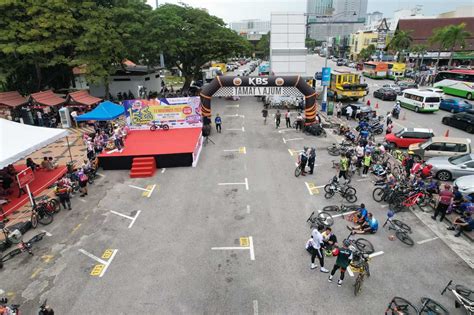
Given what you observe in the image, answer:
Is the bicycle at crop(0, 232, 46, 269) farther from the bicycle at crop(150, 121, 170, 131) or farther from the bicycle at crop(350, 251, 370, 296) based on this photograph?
the bicycle at crop(150, 121, 170, 131)

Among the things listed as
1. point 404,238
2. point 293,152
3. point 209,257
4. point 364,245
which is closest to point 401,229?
point 404,238

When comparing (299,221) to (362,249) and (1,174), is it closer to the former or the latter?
(362,249)

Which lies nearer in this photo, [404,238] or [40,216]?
[404,238]

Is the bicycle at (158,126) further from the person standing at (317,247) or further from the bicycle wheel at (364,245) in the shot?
the bicycle wheel at (364,245)

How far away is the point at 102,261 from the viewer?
1109 cm

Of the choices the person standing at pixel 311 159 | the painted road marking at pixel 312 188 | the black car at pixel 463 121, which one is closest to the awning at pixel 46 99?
the person standing at pixel 311 159

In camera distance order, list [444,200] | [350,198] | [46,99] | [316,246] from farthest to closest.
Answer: [46,99] < [350,198] < [444,200] < [316,246]

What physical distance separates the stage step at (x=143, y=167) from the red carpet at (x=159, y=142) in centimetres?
60

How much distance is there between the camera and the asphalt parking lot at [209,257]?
9.23 meters

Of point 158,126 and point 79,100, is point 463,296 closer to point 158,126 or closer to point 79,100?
point 158,126

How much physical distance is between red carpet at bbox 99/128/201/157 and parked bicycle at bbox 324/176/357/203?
9.04 meters

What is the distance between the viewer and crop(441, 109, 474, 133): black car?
988 inches

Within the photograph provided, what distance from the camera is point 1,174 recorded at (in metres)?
16.7

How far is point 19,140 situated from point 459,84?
46.5m
